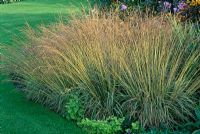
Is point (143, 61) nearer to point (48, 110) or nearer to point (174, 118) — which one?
point (174, 118)

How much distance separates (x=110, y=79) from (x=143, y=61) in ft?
1.66

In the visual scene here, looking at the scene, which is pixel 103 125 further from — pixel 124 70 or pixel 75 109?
pixel 124 70

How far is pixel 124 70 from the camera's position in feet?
20.2

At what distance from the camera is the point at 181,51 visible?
6258mm

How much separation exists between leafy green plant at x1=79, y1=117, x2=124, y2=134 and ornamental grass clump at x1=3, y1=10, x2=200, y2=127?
0.26m

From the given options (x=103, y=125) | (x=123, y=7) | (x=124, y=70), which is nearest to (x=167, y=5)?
(x=123, y=7)

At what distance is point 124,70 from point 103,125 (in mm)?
A: 792

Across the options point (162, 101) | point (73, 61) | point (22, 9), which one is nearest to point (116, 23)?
point (73, 61)

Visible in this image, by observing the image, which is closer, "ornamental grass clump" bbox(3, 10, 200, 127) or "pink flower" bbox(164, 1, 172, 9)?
"ornamental grass clump" bbox(3, 10, 200, 127)

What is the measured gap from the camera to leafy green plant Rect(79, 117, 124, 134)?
5793mm

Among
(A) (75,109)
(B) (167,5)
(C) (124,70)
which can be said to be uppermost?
(B) (167,5)

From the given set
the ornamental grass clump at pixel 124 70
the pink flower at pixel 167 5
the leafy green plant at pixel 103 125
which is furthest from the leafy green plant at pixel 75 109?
the pink flower at pixel 167 5

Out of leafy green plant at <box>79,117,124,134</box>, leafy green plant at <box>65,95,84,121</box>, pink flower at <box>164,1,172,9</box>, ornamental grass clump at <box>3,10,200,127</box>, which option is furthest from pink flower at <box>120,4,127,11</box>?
leafy green plant at <box>79,117,124,134</box>

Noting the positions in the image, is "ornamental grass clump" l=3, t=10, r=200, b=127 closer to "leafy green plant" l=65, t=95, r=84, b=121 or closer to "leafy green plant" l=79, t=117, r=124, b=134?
"leafy green plant" l=65, t=95, r=84, b=121
